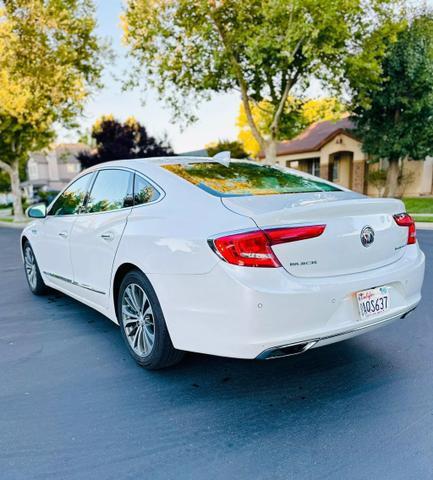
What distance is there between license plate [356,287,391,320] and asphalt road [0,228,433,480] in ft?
1.86

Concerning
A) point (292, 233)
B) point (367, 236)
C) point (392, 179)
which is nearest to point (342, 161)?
point (392, 179)

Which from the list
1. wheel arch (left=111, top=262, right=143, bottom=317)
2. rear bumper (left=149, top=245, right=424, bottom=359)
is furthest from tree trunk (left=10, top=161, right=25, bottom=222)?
rear bumper (left=149, top=245, right=424, bottom=359)

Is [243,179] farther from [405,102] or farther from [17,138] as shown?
[17,138]

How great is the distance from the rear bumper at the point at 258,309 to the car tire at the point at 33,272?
3.20 metres

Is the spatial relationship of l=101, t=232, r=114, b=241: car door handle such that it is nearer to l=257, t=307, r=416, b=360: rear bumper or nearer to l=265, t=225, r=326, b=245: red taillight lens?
l=265, t=225, r=326, b=245: red taillight lens

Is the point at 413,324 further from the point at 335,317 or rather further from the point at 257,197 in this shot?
the point at 257,197

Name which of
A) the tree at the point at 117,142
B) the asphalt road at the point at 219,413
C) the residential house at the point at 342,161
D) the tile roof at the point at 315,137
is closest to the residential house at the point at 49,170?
the tree at the point at 117,142

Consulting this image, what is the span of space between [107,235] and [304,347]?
6.13 ft

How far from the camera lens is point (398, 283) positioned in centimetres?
293

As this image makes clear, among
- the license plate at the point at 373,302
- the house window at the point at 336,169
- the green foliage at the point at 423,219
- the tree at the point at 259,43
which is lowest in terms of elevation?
the green foliage at the point at 423,219

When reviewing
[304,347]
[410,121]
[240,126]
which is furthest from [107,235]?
[240,126]

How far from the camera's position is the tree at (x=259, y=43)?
14000 millimetres

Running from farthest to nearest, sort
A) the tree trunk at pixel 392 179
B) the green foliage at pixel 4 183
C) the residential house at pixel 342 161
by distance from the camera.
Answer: the green foliage at pixel 4 183 → the residential house at pixel 342 161 → the tree trunk at pixel 392 179

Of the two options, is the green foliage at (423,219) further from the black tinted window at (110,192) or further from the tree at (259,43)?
the black tinted window at (110,192)
